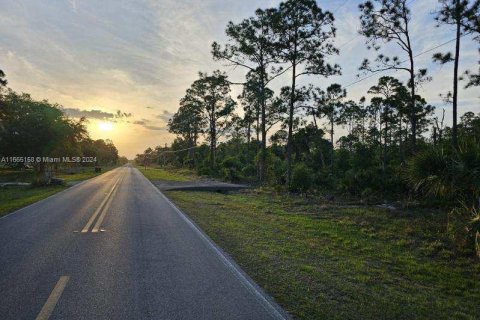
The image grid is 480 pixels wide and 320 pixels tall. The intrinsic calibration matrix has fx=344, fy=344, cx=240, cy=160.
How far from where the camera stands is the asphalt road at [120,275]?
4910mm

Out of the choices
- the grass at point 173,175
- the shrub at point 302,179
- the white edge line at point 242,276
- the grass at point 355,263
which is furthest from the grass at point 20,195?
the grass at point 173,175

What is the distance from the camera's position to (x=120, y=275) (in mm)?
6414

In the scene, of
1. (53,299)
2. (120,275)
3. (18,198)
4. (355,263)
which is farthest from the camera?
(18,198)

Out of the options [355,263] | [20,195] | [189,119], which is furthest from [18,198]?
[189,119]

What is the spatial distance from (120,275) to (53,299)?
4.42 ft

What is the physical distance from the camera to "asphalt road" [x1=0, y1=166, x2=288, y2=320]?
491 cm

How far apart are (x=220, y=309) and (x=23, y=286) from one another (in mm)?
3457

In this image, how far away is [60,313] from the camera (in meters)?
4.73

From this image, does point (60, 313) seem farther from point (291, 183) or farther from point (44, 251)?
point (291, 183)

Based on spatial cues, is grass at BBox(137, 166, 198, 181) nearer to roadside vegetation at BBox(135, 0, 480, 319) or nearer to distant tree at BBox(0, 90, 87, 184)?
distant tree at BBox(0, 90, 87, 184)

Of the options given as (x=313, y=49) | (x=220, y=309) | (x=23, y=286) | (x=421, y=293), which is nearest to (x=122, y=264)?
(x=23, y=286)

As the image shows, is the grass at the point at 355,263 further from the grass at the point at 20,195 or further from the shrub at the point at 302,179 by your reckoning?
the grass at the point at 20,195

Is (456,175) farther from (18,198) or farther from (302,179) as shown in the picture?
(18,198)

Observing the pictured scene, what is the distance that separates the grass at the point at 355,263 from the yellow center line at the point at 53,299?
3.33 m
